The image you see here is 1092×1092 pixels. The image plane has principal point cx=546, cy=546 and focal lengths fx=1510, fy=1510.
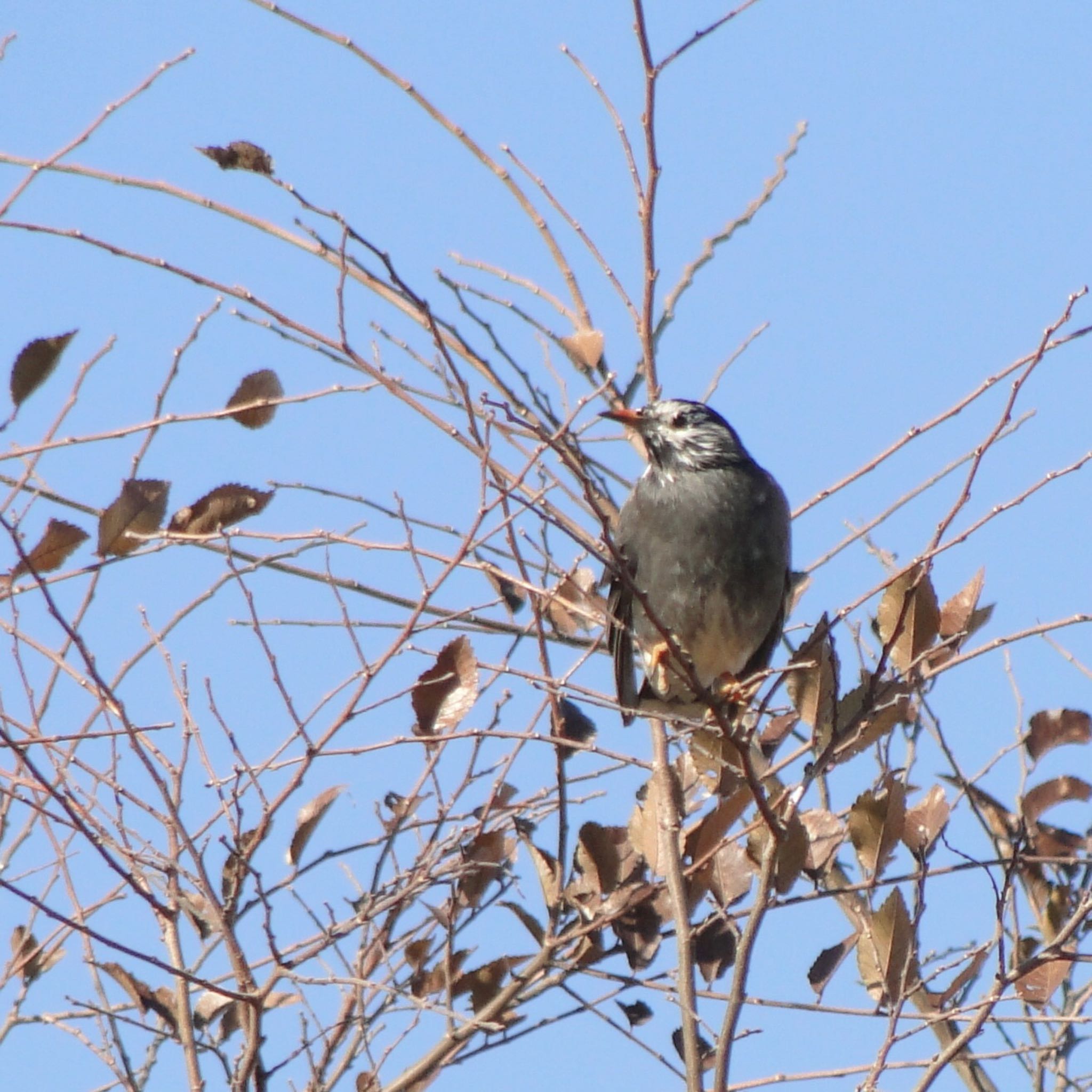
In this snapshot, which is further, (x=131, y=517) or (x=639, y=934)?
(x=639, y=934)

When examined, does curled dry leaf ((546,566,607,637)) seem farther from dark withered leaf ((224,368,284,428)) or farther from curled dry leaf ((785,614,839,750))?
dark withered leaf ((224,368,284,428))

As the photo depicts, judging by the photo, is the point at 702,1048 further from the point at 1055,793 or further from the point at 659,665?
the point at 659,665

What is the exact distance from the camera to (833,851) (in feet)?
10.3

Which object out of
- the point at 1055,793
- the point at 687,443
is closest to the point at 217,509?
the point at 1055,793

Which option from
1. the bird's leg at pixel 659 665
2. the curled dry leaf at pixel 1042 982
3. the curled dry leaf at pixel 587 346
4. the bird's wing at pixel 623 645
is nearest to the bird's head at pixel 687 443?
the bird's wing at pixel 623 645

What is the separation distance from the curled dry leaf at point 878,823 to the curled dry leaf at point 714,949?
35cm

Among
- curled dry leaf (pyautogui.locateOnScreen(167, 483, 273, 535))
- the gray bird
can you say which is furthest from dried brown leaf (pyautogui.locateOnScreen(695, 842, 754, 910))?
the gray bird

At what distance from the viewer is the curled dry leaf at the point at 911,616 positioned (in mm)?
3043

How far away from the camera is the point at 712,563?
4938mm

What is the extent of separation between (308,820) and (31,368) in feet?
3.41

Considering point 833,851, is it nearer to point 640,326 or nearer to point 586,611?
point 586,611

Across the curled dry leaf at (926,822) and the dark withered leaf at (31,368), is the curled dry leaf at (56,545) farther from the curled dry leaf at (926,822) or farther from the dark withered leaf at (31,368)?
the curled dry leaf at (926,822)

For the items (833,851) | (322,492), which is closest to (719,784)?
(833,851)

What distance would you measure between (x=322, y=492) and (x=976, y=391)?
159 cm
